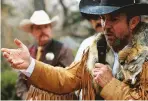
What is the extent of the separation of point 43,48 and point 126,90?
9.83 ft

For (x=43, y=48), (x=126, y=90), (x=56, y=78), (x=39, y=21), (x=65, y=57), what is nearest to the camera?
(x=126, y=90)

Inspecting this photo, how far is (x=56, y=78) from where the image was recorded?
4391 mm

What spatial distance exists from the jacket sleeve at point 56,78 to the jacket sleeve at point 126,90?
1.42 ft

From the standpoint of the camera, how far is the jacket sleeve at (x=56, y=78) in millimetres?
4270

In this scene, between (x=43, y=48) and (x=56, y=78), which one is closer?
(x=56, y=78)

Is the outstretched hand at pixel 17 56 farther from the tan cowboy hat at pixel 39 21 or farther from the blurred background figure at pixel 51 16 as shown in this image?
the blurred background figure at pixel 51 16

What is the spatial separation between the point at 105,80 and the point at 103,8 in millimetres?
531

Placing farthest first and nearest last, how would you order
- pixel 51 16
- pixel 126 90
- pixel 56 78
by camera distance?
pixel 51 16 → pixel 56 78 → pixel 126 90

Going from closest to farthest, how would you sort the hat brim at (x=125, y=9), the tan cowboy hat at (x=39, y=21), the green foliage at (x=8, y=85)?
the hat brim at (x=125, y=9) < the tan cowboy hat at (x=39, y=21) < the green foliage at (x=8, y=85)

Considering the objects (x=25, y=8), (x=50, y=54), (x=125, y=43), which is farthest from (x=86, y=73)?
(x=25, y=8)

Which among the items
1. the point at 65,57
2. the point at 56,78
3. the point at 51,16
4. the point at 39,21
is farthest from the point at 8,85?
the point at 56,78

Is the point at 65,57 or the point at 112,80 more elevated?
the point at 112,80

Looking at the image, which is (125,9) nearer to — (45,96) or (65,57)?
(45,96)

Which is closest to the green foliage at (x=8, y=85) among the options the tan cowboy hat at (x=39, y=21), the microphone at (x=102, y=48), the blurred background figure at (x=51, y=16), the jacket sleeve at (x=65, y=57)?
the blurred background figure at (x=51, y=16)
